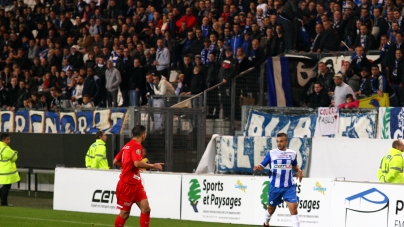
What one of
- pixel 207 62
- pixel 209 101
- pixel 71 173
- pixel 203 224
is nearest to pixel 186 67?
pixel 207 62

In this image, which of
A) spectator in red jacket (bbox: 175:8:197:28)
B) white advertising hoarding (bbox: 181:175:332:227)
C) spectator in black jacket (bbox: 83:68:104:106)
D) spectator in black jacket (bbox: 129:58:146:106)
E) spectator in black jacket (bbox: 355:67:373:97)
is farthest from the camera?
spectator in red jacket (bbox: 175:8:197:28)

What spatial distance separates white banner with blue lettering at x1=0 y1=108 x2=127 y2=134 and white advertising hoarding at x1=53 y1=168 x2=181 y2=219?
350 centimetres

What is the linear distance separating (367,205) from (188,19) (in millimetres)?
13505

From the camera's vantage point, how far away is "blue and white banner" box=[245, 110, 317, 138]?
72.5 feet

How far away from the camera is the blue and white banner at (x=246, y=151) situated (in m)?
21.5

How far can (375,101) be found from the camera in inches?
859

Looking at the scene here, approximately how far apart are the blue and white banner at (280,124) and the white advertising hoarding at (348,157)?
2.99 feet

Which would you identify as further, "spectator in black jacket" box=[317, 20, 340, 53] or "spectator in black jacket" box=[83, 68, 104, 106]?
"spectator in black jacket" box=[83, 68, 104, 106]

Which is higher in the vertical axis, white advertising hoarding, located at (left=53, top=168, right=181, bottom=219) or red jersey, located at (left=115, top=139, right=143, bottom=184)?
red jersey, located at (left=115, top=139, right=143, bottom=184)

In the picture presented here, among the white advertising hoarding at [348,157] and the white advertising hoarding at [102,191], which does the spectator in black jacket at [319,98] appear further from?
the white advertising hoarding at [102,191]

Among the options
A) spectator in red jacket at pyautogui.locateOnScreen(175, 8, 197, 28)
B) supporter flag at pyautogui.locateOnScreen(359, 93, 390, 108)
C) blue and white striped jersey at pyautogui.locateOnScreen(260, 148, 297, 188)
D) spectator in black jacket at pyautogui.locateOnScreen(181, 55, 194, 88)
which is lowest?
blue and white striped jersey at pyautogui.locateOnScreen(260, 148, 297, 188)

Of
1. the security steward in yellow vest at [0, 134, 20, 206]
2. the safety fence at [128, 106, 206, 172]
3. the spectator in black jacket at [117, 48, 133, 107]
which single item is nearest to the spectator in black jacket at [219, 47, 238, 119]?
the safety fence at [128, 106, 206, 172]

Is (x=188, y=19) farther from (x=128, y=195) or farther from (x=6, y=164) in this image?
(x=128, y=195)

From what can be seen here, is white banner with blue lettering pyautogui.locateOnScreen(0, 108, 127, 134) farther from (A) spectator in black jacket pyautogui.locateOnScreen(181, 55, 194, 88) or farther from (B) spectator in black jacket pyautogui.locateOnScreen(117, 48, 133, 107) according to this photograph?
(A) spectator in black jacket pyautogui.locateOnScreen(181, 55, 194, 88)
